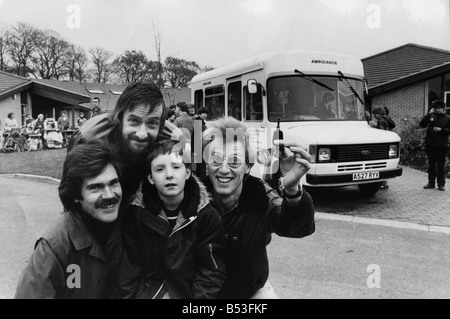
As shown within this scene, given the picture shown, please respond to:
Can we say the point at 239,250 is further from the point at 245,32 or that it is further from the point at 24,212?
the point at 24,212

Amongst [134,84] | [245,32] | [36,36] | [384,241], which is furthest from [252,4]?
[384,241]

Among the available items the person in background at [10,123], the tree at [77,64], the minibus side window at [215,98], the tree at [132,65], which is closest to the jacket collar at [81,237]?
the tree at [132,65]

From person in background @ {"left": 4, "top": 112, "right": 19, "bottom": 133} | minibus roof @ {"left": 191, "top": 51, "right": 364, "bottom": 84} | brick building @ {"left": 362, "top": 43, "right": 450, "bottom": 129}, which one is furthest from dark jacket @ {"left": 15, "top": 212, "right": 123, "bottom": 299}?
brick building @ {"left": 362, "top": 43, "right": 450, "bottom": 129}

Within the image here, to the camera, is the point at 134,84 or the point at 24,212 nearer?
the point at 134,84

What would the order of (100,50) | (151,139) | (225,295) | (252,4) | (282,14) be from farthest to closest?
(282,14) → (252,4) → (100,50) → (225,295) → (151,139)

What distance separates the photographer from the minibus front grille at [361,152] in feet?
17.5

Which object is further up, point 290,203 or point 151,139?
point 151,139

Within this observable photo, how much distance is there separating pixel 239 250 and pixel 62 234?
0.66m

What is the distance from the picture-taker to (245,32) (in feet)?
6.25

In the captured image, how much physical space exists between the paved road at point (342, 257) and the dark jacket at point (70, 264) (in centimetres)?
192

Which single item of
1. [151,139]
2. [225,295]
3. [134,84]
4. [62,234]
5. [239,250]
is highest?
[134,84]

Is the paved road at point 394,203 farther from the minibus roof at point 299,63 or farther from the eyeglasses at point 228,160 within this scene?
the eyeglasses at point 228,160

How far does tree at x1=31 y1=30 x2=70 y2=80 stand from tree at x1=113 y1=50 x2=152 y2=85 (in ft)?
0.81

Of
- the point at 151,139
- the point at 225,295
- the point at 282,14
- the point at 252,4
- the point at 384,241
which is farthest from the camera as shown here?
the point at 384,241
